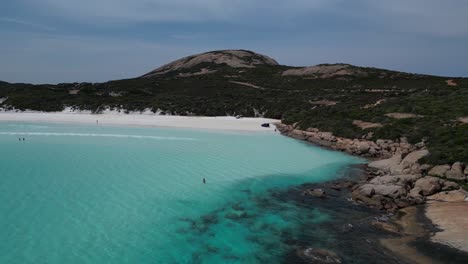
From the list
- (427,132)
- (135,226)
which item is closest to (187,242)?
(135,226)

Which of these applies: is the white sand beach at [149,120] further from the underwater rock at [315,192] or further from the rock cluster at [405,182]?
the underwater rock at [315,192]

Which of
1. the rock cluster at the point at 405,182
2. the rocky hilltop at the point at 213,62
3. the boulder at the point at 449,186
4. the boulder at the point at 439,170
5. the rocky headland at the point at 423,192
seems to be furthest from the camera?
the rocky hilltop at the point at 213,62

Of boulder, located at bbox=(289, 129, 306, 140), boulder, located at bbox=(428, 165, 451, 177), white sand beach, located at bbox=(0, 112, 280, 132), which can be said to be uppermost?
white sand beach, located at bbox=(0, 112, 280, 132)

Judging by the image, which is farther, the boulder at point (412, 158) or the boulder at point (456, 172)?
the boulder at point (412, 158)

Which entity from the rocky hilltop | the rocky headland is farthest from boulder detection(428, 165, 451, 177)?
the rocky hilltop

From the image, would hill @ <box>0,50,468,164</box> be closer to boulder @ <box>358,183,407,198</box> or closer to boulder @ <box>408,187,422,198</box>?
boulder @ <box>408,187,422,198</box>

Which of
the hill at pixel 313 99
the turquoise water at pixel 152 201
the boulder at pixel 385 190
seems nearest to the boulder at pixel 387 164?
the hill at pixel 313 99

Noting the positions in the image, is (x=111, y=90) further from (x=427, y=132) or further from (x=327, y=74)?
(x=427, y=132)
